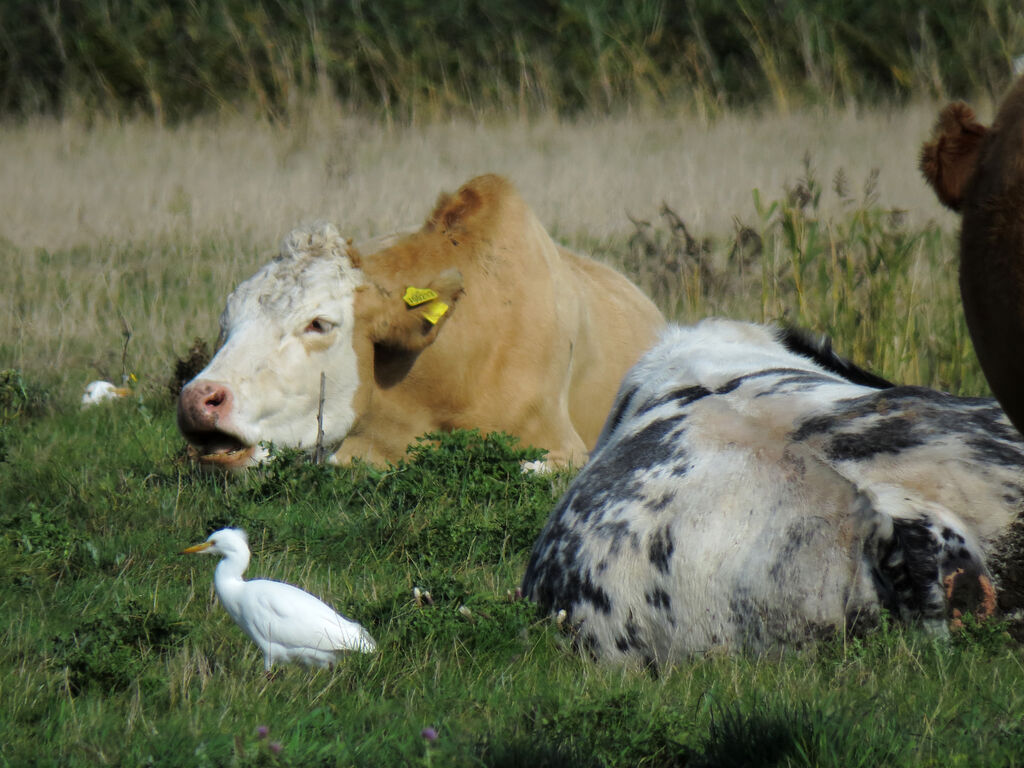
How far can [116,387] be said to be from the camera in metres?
9.51

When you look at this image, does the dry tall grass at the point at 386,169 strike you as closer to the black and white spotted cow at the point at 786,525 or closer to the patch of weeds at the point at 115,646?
the patch of weeds at the point at 115,646

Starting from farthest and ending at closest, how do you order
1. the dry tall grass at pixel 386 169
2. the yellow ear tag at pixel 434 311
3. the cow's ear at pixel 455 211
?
1. the dry tall grass at pixel 386 169
2. the cow's ear at pixel 455 211
3. the yellow ear tag at pixel 434 311

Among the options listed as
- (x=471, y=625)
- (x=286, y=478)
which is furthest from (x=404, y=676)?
(x=286, y=478)

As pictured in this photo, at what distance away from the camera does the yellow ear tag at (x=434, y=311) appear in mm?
7239

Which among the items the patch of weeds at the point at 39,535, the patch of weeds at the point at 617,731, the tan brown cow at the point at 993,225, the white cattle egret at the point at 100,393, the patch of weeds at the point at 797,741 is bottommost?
the white cattle egret at the point at 100,393

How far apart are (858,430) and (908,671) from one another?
2.55 ft

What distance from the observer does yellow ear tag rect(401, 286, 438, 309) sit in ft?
23.7

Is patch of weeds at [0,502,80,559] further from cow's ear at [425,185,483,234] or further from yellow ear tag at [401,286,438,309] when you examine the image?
cow's ear at [425,185,483,234]

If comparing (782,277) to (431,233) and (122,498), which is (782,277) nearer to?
(431,233)

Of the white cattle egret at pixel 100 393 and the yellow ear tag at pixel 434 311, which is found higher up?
the yellow ear tag at pixel 434 311

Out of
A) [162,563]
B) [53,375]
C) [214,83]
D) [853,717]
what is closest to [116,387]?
[53,375]

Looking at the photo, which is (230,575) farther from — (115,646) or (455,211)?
(455,211)

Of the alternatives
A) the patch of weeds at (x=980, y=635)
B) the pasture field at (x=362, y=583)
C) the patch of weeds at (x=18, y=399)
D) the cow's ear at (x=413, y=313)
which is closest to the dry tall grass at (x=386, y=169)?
the pasture field at (x=362, y=583)

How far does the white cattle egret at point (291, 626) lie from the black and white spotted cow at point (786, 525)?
67 cm
